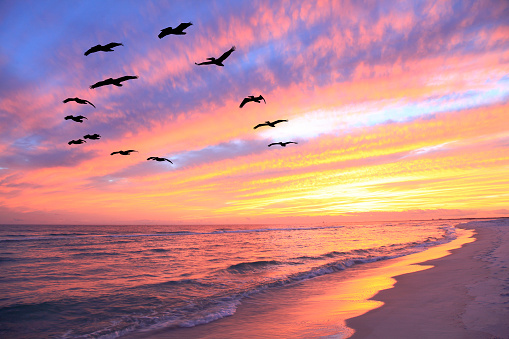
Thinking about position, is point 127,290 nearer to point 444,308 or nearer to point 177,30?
point 177,30

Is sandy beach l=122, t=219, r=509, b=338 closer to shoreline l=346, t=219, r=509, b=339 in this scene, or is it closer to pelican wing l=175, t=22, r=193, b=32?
shoreline l=346, t=219, r=509, b=339

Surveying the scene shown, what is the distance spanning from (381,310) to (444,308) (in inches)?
59.1

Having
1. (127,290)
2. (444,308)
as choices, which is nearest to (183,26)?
(444,308)

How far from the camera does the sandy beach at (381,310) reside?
21.7 feet

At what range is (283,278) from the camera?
1488 centimetres

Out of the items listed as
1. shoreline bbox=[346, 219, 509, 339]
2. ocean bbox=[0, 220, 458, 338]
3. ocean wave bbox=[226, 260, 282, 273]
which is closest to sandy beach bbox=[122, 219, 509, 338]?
shoreline bbox=[346, 219, 509, 339]

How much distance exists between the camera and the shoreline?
20.5 ft

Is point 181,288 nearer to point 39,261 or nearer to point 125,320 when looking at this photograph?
point 125,320

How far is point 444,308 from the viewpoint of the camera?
26.2ft

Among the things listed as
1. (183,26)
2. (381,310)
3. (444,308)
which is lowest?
(381,310)

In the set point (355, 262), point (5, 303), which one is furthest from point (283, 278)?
point (5, 303)

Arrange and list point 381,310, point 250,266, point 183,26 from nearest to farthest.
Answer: point 183,26 → point 381,310 → point 250,266

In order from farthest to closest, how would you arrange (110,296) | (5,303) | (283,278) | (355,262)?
(355,262)
(283,278)
(110,296)
(5,303)

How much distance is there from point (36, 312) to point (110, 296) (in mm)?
2416
